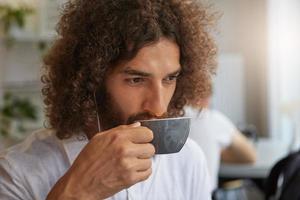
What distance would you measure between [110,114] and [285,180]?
1.07m

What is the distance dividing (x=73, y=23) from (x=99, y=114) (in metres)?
0.19

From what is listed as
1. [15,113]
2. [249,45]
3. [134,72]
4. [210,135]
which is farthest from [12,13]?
[249,45]

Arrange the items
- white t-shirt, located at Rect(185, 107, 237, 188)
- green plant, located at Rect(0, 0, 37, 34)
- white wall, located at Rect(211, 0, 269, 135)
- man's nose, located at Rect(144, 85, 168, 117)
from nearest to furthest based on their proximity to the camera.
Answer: man's nose, located at Rect(144, 85, 168, 117), white t-shirt, located at Rect(185, 107, 237, 188), green plant, located at Rect(0, 0, 37, 34), white wall, located at Rect(211, 0, 269, 135)

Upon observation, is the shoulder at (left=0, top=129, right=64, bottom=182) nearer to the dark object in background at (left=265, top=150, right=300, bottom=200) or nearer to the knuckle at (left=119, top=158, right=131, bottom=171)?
the knuckle at (left=119, top=158, right=131, bottom=171)

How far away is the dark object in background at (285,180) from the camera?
1.71m

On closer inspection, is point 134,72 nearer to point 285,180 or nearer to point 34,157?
point 34,157

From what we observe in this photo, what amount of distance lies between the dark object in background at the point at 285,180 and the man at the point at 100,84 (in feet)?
2.51

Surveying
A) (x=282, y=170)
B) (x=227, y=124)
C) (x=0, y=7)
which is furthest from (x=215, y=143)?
(x=0, y=7)

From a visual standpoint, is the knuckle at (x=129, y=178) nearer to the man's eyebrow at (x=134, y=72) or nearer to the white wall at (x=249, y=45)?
the man's eyebrow at (x=134, y=72)

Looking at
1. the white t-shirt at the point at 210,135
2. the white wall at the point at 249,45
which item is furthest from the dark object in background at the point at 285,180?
the white wall at the point at 249,45

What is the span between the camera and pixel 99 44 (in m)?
0.94

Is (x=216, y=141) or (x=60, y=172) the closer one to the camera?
(x=60, y=172)

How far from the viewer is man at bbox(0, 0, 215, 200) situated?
2.99 ft

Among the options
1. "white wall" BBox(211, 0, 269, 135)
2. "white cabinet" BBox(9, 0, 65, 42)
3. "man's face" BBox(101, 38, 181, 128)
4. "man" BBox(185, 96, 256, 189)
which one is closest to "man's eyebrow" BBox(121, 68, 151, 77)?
"man's face" BBox(101, 38, 181, 128)
